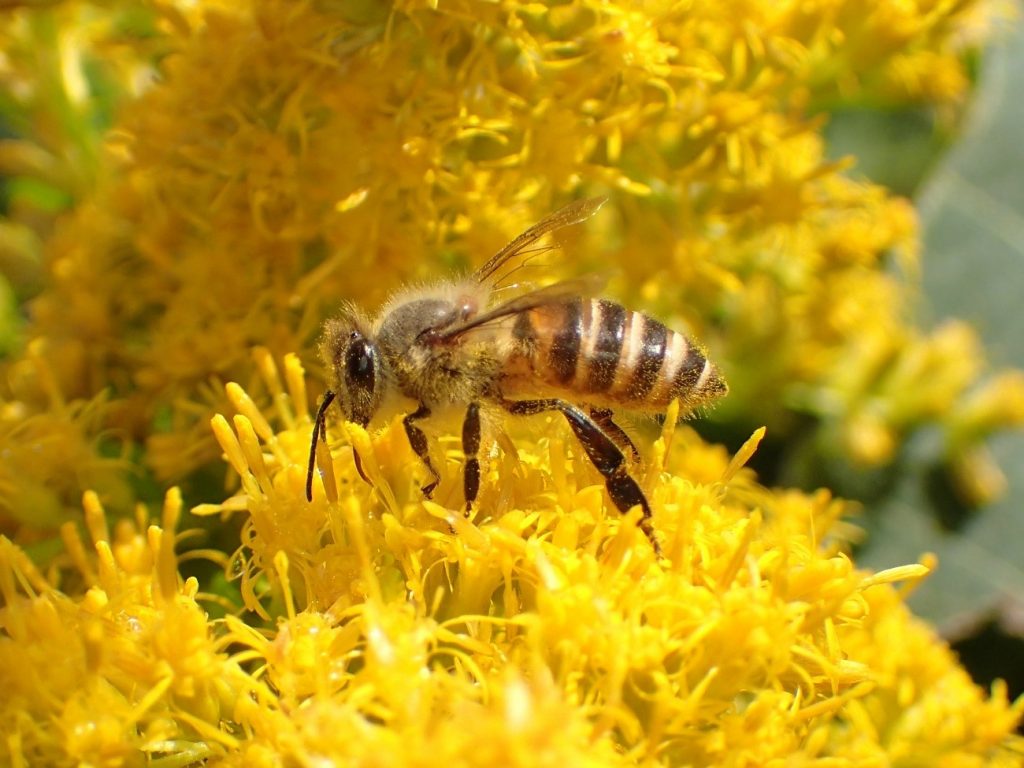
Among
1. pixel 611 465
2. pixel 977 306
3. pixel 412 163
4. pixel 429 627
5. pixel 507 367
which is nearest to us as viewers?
pixel 429 627

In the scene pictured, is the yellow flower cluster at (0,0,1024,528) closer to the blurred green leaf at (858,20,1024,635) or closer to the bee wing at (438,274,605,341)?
the bee wing at (438,274,605,341)

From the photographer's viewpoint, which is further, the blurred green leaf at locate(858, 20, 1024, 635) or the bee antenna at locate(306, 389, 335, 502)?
the blurred green leaf at locate(858, 20, 1024, 635)

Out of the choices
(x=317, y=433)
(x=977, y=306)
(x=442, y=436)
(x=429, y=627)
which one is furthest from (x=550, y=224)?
(x=977, y=306)

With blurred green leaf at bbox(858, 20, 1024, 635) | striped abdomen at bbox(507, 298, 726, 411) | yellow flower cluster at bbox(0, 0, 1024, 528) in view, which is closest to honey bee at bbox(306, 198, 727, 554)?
striped abdomen at bbox(507, 298, 726, 411)

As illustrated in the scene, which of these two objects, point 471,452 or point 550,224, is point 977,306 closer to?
point 550,224

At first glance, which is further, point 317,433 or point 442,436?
point 442,436

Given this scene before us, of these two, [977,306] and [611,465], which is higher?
[611,465]

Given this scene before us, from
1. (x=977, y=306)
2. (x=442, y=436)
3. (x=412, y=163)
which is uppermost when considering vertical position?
(x=412, y=163)

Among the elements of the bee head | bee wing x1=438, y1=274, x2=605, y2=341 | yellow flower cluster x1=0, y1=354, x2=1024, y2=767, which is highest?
bee wing x1=438, y1=274, x2=605, y2=341
